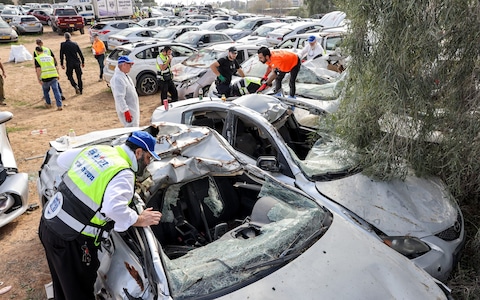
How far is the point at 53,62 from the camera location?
9141 millimetres

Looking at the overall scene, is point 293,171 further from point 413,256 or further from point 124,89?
point 124,89

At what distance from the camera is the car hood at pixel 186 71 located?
9.09 m

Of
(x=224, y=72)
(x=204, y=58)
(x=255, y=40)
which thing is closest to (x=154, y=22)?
(x=255, y=40)

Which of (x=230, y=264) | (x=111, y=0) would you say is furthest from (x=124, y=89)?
(x=111, y=0)

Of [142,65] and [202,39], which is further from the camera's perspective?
[202,39]

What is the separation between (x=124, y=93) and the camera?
6066 mm

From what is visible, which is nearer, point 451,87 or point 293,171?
point 451,87

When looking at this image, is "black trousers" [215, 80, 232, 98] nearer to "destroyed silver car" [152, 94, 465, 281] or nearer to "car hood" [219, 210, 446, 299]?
"destroyed silver car" [152, 94, 465, 281]

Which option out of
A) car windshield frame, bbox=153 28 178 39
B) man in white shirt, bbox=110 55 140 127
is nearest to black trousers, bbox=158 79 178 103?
man in white shirt, bbox=110 55 140 127

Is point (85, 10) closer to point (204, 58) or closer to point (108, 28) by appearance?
point (108, 28)

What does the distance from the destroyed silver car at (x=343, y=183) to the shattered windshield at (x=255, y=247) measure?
0.73 m

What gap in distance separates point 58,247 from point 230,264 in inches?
53.3

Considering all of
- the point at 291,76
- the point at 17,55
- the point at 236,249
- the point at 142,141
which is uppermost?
the point at 142,141

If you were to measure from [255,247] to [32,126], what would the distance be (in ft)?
25.9
